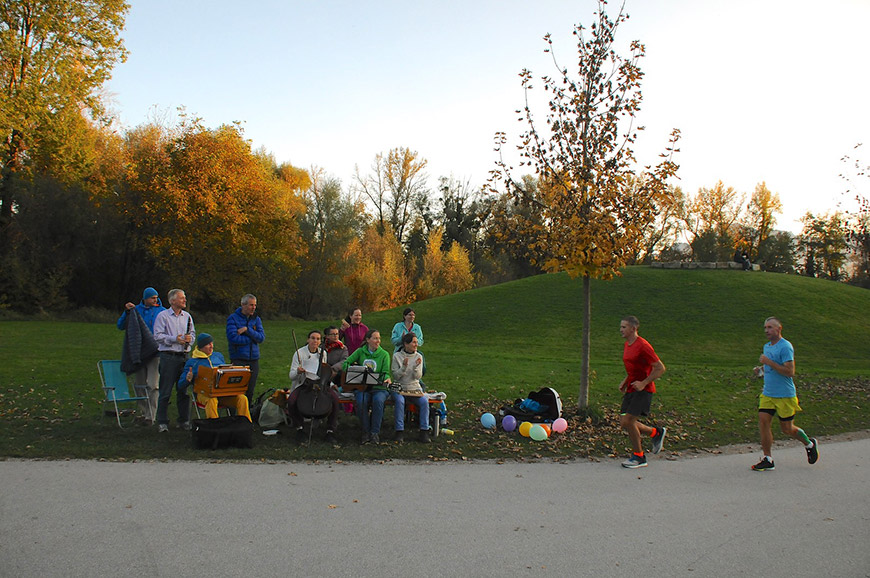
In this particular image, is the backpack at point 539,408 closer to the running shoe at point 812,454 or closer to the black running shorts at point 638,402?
the black running shorts at point 638,402

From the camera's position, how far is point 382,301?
5609 centimetres

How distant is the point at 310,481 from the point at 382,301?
161 ft

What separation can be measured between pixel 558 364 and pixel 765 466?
45.6ft

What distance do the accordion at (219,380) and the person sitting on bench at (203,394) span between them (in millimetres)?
97

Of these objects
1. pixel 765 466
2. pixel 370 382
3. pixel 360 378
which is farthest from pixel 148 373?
pixel 765 466

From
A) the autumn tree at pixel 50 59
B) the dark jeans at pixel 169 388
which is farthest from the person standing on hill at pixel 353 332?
the autumn tree at pixel 50 59

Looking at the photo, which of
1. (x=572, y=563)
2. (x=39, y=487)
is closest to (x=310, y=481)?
(x=39, y=487)

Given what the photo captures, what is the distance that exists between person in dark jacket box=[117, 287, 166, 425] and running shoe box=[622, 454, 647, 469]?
7403 millimetres

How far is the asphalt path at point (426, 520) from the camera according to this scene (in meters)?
4.81

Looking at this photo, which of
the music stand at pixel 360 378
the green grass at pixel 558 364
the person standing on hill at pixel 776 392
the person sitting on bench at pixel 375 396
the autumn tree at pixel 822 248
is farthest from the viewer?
the autumn tree at pixel 822 248

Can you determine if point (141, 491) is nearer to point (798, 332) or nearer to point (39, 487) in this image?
point (39, 487)

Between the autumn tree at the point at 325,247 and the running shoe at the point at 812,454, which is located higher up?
the autumn tree at the point at 325,247

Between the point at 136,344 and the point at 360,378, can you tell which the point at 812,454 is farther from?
the point at 136,344

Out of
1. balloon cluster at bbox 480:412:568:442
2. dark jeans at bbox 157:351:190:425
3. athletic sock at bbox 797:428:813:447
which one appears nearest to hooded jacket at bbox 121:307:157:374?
dark jeans at bbox 157:351:190:425
